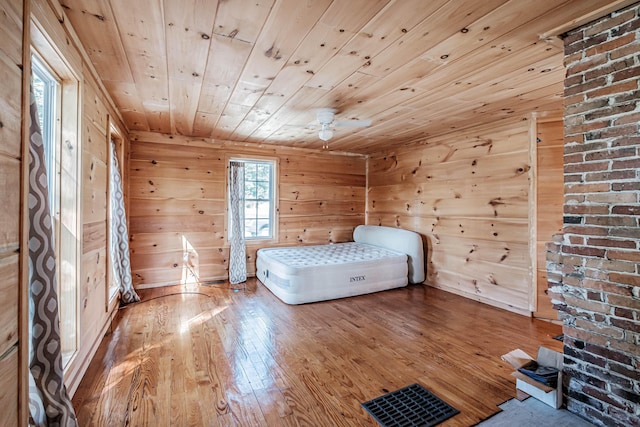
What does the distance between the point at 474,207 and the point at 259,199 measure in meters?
3.42

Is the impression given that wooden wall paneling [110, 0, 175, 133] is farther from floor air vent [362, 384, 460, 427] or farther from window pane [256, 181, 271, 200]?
floor air vent [362, 384, 460, 427]

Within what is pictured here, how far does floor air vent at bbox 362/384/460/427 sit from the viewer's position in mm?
1746

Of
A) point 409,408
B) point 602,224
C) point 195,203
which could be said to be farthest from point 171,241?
point 602,224

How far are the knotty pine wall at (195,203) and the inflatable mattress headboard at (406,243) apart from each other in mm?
1065

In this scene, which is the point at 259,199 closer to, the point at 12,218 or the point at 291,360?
the point at 291,360

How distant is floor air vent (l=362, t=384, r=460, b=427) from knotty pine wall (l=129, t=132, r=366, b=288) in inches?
139

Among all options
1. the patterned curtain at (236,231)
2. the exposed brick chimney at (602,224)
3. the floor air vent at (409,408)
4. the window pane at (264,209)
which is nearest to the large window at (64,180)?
the floor air vent at (409,408)

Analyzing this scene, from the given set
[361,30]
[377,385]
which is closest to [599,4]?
[361,30]

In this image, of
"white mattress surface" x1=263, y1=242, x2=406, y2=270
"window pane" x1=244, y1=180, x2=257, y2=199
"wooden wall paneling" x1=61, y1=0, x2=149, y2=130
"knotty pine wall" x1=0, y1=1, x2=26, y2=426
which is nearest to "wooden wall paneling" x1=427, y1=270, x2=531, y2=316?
"white mattress surface" x1=263, y1=242, x2=406, y2=270

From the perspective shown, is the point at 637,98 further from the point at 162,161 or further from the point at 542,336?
the point at 162,161

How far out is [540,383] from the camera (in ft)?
6.28

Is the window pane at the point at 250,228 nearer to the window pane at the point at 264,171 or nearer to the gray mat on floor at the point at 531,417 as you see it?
the window pane at the point at 264,171

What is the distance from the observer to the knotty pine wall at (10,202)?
3.56 ft

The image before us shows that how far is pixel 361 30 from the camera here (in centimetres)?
176
